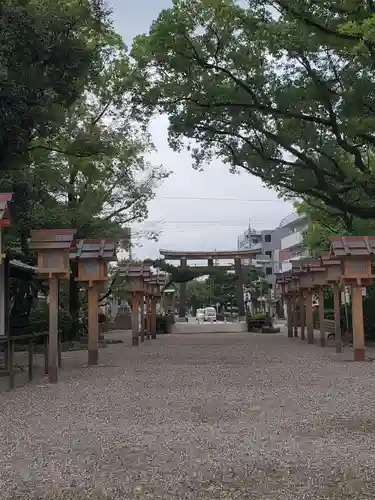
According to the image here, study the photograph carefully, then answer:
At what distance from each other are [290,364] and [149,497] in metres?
10.1

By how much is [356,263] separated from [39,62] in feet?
26.0

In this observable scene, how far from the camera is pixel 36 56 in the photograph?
473 inches

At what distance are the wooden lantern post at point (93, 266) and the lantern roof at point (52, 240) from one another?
6.92 ft

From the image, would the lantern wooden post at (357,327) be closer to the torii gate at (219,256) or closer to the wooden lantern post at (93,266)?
the wooden lantern post at (93,266)

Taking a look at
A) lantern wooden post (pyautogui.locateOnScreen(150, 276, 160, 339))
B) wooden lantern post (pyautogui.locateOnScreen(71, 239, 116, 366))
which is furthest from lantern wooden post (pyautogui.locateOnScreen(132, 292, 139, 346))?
wooden lantern post (pyautogui.locateOnScreen(71, 239, 116, 366))

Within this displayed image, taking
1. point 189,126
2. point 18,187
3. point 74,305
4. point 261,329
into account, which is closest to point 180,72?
point 189,126

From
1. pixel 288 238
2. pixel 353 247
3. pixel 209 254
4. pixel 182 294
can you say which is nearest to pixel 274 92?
pixel 353 247

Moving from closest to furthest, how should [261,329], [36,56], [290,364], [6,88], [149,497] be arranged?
[149,497], [6,88], [36,56], [290,364], [261,329]

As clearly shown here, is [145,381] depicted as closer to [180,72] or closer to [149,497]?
[149,497]

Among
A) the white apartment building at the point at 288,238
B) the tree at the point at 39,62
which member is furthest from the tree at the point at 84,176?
the white apartment building at the point at 288,238

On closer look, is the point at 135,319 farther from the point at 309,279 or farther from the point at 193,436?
the point at 193,436

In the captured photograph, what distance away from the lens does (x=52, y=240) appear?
40.5 feet

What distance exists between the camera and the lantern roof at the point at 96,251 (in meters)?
14.6

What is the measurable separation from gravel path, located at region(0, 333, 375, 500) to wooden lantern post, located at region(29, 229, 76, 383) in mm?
1044
